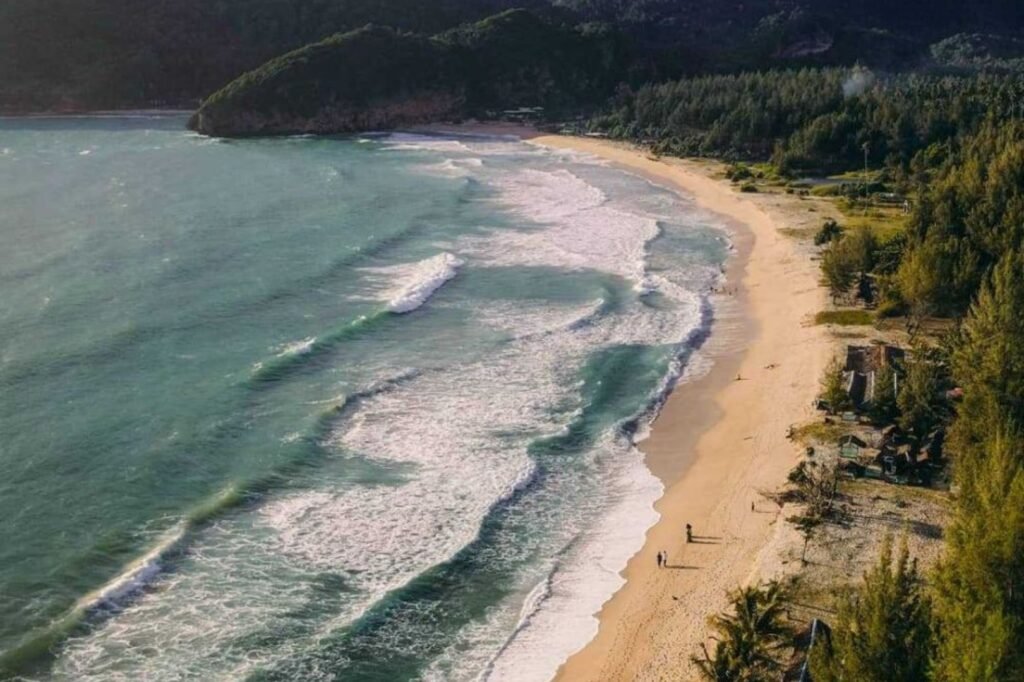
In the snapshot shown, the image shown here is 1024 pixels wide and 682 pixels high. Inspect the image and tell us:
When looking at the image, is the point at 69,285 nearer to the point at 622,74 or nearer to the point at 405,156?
the point at 405,156

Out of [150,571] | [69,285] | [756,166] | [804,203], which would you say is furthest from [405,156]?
[150,571]

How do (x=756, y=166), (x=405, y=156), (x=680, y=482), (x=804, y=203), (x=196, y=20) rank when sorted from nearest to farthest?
(x=680, y=482) → (x=804, y=203) → (x=756, y=166) → (x=405, y=156) → (x=196, y=20)

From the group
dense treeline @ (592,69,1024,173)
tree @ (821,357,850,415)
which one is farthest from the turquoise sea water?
dense treeline @ (592,69,1024,173)

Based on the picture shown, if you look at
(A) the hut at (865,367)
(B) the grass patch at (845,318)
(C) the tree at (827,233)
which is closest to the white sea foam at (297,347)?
(A) the hut at (865,367)

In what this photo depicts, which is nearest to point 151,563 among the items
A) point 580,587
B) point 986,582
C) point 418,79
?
point 580,587

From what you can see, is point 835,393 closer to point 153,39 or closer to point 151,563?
point 151,563

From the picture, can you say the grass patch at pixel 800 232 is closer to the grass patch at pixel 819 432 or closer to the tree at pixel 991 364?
the tree at pixel 991 364
